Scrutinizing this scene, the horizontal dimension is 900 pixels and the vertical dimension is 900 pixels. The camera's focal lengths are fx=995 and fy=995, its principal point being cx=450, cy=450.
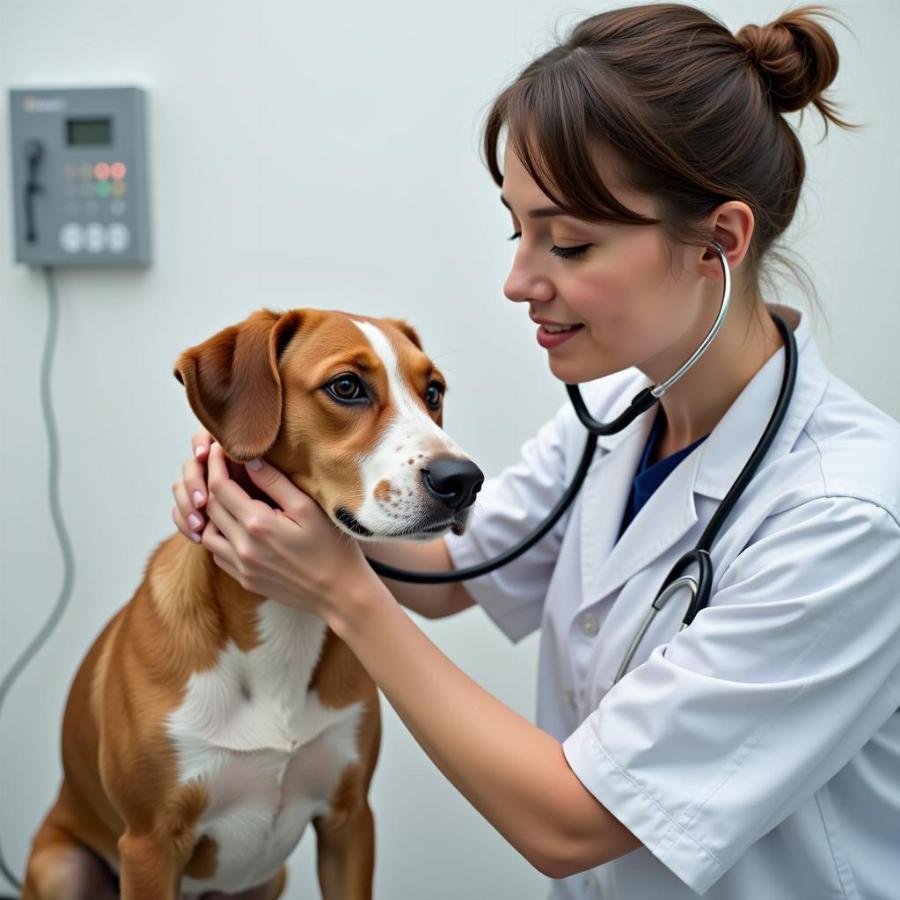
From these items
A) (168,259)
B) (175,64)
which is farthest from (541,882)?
(175,64)

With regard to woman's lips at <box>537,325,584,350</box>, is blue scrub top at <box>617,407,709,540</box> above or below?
below

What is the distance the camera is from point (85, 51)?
1.86m

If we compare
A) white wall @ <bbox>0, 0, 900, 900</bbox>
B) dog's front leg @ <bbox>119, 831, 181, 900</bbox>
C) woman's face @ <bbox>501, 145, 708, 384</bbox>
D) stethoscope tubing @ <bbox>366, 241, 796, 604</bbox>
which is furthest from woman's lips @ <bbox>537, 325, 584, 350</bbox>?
dog's front leg @ <bbox>119, 831, 181, 900</bbox>

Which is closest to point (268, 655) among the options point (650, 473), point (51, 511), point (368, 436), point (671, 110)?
point (368, 436)

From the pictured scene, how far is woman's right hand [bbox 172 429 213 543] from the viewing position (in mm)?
1216

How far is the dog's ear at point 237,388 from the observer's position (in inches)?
45.1

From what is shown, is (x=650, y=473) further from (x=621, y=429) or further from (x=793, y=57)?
(x=793, y=57)

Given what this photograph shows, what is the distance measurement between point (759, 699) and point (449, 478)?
387mm

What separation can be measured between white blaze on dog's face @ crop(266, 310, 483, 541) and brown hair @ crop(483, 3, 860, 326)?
0.29 m

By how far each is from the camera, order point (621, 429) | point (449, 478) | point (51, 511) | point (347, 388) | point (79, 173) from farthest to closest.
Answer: point (51, 511)
point (79, 173)
point (621, 429)
point (347, 388)
point (449, 478)

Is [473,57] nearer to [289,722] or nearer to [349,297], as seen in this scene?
[349,297]

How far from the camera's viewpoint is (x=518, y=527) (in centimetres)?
153

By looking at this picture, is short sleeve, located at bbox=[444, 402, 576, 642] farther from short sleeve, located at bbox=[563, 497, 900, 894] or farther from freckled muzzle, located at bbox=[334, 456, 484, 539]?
short sleeve, located at bbox=[563, 497, 900, 894]

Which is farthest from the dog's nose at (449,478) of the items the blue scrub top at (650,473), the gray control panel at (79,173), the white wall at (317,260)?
the gray control panel at (79,173)
